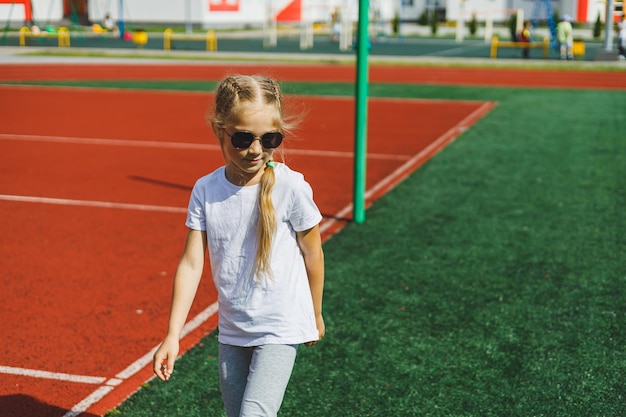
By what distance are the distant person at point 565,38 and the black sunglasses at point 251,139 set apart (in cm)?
3131

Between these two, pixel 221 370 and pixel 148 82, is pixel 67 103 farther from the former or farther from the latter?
pixel 221 370

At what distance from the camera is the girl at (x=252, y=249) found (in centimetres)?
320

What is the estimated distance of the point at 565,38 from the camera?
33.1m

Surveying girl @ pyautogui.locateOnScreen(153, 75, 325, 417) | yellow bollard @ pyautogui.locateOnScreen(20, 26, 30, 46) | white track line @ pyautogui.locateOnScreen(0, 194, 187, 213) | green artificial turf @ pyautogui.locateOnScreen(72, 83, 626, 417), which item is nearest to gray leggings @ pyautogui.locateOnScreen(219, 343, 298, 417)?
girl @ pyautogui.locateOnScreen(153, 75, 325, 417)

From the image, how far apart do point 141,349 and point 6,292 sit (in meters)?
1.70

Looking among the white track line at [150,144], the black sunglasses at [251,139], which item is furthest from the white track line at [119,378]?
the white track line at [150,144]

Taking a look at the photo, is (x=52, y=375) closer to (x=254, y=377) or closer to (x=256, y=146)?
(x=254, y=377)

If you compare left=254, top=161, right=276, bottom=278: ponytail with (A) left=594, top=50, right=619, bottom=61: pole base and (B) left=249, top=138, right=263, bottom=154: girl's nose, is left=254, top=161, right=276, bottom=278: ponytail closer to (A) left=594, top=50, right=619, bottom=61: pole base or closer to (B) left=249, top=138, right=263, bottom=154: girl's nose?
(B) left=249, top=138, right=263, bottom=154: girl's nose

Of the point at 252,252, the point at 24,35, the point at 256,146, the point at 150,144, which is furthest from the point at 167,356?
the point at 24,35

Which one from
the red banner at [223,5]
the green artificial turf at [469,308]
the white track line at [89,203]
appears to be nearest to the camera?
the green artificial turf at [469,308]

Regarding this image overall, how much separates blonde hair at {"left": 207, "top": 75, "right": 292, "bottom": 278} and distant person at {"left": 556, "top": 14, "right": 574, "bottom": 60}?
31263 millimetres

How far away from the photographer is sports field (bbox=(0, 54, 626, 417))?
4.93 meters

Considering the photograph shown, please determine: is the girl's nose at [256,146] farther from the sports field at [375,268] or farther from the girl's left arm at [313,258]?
the sports field at [375,268]

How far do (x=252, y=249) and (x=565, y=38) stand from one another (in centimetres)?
3205
